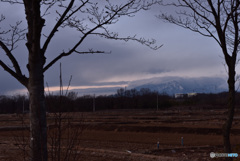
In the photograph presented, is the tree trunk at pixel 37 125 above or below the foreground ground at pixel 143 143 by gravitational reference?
above

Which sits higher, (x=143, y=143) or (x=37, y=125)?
(x=37, y=125)

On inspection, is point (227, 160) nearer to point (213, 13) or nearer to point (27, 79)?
point (213, 13)

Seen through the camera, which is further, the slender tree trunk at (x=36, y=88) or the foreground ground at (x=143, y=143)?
the foreground ground at (x=143, y=143)

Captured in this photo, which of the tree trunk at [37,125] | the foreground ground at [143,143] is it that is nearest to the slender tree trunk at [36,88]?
the tree trunk at [37,125]

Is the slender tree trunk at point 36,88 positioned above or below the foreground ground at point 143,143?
above

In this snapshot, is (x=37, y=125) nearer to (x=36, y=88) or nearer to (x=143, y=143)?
(x=36, y=88)

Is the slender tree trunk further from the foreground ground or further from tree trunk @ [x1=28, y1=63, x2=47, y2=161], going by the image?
the foreground ground

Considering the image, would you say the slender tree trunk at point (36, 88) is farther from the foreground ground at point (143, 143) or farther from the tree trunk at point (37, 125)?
the foreground ground at point (143, 143)

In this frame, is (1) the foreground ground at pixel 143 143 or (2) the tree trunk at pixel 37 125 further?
(1) the foreground ground at pixel 143 143

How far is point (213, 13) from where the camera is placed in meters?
7.82

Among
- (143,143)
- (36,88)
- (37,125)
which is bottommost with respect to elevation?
(143,143)

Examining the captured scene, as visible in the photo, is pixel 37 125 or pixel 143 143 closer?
pixel 37 125

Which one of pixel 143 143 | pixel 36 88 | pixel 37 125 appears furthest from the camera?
pixel 143 143

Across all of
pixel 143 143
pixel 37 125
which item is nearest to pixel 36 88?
pixel 37 125
